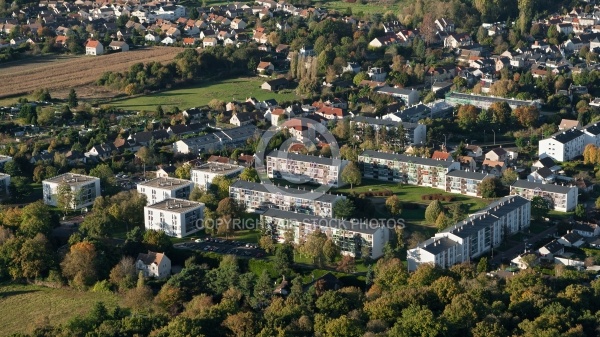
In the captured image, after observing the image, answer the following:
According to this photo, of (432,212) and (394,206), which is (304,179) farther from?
(432,212)

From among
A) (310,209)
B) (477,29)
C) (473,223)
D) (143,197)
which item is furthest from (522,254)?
(477,29)

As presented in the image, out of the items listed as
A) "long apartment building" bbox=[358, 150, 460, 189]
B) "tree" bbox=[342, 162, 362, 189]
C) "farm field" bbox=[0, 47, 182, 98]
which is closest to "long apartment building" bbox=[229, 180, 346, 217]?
"tree" bbox=[342, 162, 362, 189]

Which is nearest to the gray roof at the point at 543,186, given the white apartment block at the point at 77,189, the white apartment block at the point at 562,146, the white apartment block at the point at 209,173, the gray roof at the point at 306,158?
the white apartment block at the point at 562,146

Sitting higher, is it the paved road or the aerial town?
the aerial town

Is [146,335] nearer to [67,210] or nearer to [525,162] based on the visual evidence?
[67,210]

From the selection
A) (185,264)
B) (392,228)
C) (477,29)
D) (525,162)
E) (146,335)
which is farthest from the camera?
(477,29)

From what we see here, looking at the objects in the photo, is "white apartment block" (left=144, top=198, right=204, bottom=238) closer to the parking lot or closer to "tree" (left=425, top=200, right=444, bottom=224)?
the parking lot

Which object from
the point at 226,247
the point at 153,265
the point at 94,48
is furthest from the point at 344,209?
the point at 94,48
